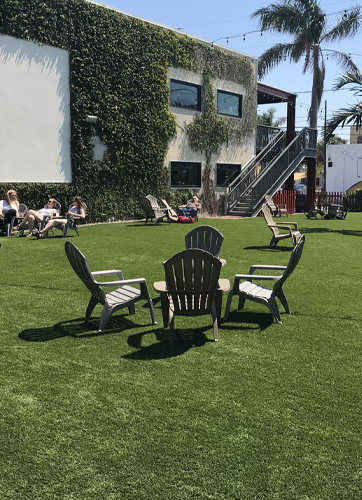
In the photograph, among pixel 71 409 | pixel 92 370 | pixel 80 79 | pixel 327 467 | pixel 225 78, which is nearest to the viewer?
pixel 327 467

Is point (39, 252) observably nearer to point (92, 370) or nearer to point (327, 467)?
point (92, 370)

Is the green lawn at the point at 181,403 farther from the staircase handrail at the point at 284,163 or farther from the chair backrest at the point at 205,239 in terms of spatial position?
the staircase handrail at the point at 284,163

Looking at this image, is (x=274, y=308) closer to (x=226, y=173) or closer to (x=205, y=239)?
(x=205, y=239)

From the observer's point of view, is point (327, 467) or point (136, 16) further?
point (136, 16)

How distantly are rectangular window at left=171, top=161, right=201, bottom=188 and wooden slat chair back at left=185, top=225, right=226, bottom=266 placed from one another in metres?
14.6

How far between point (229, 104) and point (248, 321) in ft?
66.3

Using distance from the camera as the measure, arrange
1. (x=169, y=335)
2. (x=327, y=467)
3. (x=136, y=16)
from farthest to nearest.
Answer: (x=136, y=16), (x=169, y=335), (x=327, y=467)

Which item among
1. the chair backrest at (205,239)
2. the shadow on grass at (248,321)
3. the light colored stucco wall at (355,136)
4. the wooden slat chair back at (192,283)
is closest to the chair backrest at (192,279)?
the wooden slat chair back at (192,283)

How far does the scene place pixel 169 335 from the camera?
15.6 feet

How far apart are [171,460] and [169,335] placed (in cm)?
203

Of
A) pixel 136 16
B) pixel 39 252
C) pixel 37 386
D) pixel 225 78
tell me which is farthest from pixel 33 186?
pixel 37 386

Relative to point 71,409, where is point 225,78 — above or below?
above

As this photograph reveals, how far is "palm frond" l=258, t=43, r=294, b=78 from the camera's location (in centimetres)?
2748

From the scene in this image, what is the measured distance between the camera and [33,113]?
16125 millimetres
